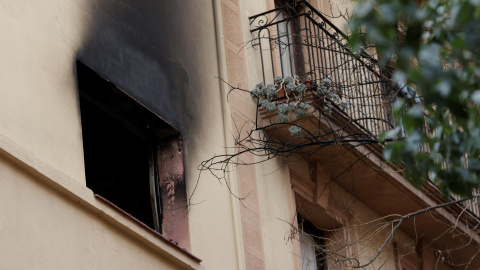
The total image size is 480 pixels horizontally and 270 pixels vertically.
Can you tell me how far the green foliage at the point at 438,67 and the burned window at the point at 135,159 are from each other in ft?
15.3

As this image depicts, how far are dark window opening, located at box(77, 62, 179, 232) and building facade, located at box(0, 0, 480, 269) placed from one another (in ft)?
0.04

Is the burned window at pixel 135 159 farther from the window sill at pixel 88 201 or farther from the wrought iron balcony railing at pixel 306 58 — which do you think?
the wrought iron balcony railing at pixel 306 58

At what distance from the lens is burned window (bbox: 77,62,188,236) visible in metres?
12.0

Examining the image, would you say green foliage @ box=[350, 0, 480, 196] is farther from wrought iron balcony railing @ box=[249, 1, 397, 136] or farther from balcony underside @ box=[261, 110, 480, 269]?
wrought iron balcony railing @ box=[249, 1, 397, 136]

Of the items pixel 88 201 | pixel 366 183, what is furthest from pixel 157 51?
pixel 366 183

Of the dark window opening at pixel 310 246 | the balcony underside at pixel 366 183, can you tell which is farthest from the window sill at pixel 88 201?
the dark window opening at pixel 310 246

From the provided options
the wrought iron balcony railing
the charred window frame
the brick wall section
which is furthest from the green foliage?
the charred window frame

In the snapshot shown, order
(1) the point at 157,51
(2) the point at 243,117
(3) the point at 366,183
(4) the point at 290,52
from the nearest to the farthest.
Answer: (1) the point at 157,51 → (2) the point at 243,117 → (4) the point at 290,52 → (3) the point at 366,183

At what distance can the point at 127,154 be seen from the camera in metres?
12.4

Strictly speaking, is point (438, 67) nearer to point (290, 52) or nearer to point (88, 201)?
point (88, 201)

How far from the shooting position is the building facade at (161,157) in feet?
32.6

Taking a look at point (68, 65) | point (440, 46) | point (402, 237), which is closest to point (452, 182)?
point (440, 46)

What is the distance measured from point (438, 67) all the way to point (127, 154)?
6427 mm

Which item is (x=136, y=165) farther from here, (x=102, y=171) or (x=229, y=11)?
(x=229, y=11)
